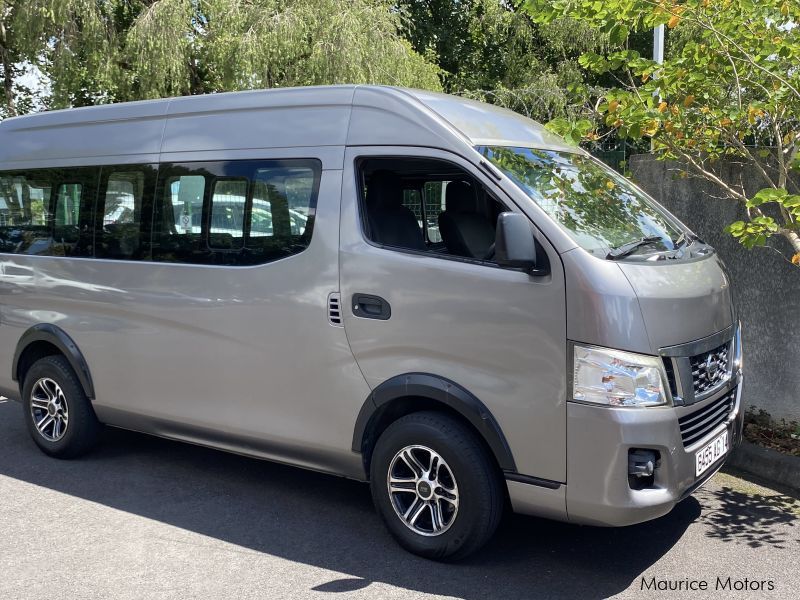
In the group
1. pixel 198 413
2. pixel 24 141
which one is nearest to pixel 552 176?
pixel 198 413

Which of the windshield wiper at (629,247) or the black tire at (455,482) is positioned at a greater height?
the windshield wiper at (629,247)

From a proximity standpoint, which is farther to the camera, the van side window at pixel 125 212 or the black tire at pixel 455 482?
the van side window at pixel 125 212

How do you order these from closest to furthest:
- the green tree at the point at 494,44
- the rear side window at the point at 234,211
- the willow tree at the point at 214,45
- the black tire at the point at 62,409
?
1. the rear side window at the point at 234,211
2. the black tire at the point at 62,409
3. the willow tree at the point at 214,45
4. the green tree at the point at 494,44

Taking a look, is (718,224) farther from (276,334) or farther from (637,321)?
(276,334)

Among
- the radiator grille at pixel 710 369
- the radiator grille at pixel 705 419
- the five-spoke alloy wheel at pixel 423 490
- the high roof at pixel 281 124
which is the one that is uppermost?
the high roof at pixel 281 124

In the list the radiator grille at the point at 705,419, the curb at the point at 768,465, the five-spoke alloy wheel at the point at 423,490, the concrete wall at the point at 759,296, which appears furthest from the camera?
the concrete wall at the point at 759,296

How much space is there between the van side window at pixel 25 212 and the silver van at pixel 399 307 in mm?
250

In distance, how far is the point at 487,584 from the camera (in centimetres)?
419

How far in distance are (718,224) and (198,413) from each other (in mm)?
4083

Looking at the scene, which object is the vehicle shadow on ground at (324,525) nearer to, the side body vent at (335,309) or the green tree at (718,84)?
the side body vent at (335,309)

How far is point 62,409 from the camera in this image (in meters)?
6.23

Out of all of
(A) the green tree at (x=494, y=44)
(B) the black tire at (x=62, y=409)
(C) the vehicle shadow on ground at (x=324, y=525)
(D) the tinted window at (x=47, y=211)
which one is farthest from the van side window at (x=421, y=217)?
(A) the green tree at (x=494, y=44)

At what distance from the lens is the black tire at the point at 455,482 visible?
13.8 feet

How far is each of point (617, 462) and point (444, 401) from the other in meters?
0.86
